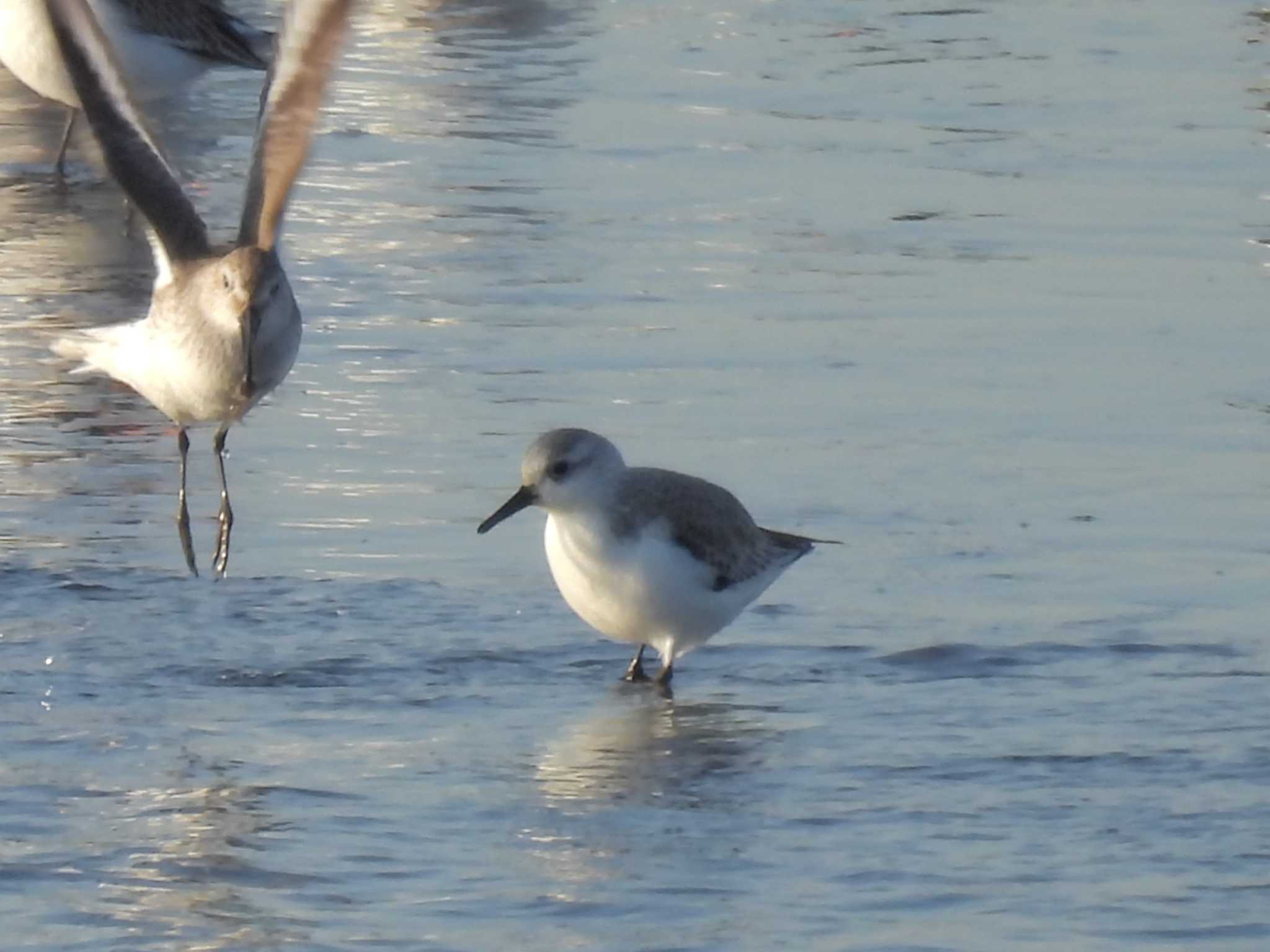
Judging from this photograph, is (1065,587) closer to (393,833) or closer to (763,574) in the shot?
(763,574)

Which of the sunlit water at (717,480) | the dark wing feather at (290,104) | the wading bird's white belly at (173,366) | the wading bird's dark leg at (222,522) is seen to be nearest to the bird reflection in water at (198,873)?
the sunlit water at (717,480)

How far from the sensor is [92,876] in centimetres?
543

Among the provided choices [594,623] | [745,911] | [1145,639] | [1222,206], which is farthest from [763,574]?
[1222,206]

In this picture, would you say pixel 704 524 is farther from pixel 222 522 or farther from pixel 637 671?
pixel 222 522

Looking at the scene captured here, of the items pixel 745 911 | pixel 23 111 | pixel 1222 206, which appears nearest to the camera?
pixel 745 911

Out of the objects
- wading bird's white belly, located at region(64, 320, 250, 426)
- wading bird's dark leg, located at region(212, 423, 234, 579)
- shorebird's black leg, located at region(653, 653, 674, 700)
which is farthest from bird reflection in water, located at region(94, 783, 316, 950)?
wading bird's white belly, located at region(64, 320, 250, 426)

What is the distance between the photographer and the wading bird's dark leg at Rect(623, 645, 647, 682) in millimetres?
7125

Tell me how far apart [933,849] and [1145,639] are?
162 cm

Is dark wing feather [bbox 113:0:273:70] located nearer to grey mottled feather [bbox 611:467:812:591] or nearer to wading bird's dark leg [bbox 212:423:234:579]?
wading bird's dark leg [bbox 212:423:234:579]

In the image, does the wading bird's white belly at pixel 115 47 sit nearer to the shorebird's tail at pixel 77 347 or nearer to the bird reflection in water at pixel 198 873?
the shorebird's tail at pixel 77 347

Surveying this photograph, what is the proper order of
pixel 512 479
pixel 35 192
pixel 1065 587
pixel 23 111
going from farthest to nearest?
1. pixel 23 111
2. pixel 35 192
3. pixel 512 479
4. pixel 1065 587

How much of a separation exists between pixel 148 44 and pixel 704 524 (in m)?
6.55

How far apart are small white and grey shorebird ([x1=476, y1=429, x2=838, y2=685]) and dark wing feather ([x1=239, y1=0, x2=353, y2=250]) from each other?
44.8 inches

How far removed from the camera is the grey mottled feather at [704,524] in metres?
7.07
